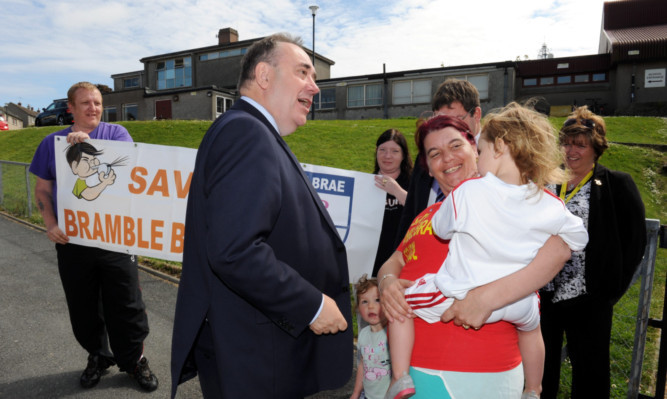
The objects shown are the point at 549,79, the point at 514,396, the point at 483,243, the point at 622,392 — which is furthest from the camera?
the point at 549,79

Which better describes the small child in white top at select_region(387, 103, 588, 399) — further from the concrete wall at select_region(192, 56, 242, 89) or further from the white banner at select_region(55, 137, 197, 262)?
the concrete wall at select_region(192, 56, 242, 89)

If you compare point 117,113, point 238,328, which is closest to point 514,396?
point 238,328

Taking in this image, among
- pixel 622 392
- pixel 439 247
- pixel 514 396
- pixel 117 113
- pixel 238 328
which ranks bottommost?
pixel 622 392

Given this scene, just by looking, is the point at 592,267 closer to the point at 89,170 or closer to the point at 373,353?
the point at 373,353

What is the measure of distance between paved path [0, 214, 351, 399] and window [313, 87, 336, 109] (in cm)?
3186

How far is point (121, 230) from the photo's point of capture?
168 inches

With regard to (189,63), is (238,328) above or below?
below

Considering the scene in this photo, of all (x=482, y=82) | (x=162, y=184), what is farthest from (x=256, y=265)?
(x=482, y=82)

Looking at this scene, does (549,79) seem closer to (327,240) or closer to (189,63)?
(189,63)

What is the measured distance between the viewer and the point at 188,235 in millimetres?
2053

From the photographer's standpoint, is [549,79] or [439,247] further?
[549,79]

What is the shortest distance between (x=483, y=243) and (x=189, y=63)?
1939 inches

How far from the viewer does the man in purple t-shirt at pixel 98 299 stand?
3.83 metres

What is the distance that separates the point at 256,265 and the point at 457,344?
2.94 feet
